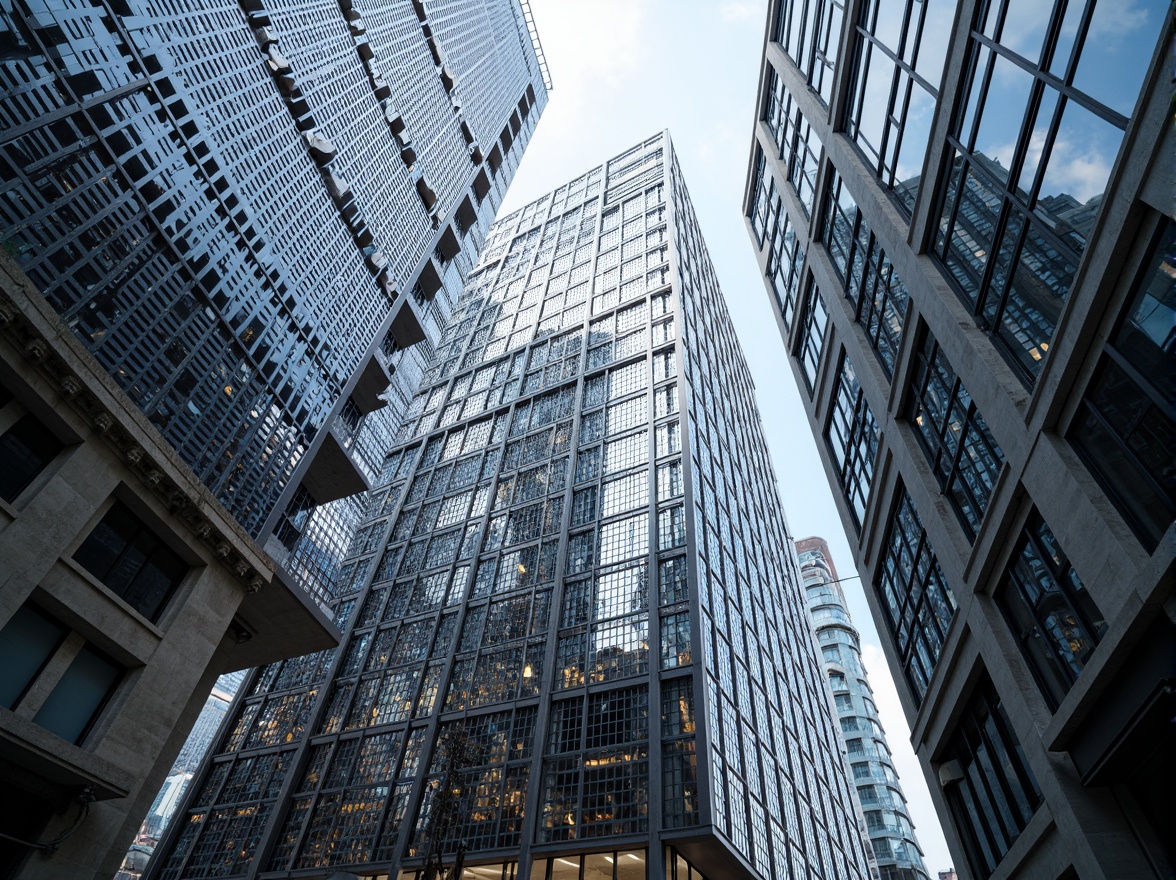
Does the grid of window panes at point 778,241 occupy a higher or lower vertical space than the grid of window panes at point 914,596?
higher

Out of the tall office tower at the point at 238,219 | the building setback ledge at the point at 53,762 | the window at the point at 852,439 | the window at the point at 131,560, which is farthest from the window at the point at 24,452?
the window at the point at 852,439

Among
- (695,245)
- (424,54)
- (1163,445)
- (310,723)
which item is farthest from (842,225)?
(695,245)

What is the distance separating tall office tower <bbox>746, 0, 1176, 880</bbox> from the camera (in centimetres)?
964

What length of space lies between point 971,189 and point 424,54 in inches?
1448

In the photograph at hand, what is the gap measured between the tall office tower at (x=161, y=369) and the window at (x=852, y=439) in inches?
Result: 741

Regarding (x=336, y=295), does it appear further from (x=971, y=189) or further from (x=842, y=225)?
(x=971, y=189)

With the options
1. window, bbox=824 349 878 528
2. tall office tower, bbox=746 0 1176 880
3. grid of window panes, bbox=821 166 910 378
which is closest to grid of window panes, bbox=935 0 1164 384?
tall office tower, bbox=746 0 1176 880

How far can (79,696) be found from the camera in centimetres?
1481

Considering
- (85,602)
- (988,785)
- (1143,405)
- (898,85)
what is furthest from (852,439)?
(85,602)

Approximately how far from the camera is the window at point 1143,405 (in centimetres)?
916

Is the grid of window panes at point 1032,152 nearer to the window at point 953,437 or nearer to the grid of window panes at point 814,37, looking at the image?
the window at point 953,437

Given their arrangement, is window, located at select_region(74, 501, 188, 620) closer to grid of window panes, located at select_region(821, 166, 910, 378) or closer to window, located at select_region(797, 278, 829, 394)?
grid of window panes, located at select_region(821, 166, 910, 378)

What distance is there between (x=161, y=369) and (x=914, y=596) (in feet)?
72.7

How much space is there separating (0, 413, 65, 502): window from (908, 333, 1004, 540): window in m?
19.8
